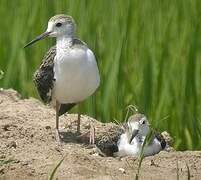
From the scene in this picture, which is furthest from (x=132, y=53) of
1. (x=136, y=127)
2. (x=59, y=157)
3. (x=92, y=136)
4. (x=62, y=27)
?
(x=59, y=157)

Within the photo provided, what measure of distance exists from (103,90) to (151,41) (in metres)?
0.72

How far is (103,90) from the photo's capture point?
8695 mm

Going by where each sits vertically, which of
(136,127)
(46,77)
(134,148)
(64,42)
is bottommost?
(134,148)

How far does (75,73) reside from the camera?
24.3 ft

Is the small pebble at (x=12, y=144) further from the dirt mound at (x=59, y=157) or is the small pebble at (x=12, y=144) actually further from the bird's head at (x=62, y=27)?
the bird's head at (x=62, y=27)

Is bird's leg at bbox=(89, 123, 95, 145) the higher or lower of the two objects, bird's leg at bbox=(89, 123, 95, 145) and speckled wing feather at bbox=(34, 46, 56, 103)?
the lower

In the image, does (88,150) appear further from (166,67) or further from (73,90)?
(166,67)

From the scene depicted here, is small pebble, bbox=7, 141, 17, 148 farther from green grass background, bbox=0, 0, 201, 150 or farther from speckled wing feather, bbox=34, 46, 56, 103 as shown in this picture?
green grass background, bbox=0, 0, 201, 150

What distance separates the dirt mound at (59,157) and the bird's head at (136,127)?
0.78 feet

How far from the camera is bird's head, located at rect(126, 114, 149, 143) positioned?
278 inches

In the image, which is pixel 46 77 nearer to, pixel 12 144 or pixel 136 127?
pixel 12 144

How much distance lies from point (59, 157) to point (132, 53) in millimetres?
2389

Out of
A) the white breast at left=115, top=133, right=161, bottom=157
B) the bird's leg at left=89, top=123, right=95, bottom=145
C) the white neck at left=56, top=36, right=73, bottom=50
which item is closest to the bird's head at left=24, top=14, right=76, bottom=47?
the white neck at left=56, top=36, right=73, bottom=50

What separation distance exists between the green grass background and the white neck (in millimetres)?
1048
